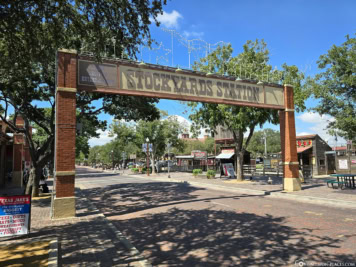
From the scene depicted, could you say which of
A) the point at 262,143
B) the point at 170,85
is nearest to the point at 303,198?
the point at 170,85

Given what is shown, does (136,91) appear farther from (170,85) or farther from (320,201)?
(320,201)

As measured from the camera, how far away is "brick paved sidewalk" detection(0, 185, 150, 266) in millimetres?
5320

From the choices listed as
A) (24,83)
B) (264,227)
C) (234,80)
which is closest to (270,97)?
(234,80)

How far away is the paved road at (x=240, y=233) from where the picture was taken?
5.40 meters

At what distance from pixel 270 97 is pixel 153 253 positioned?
1251 centimetres

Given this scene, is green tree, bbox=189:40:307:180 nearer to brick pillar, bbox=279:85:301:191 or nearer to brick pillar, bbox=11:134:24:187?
brick pillar, bbox=279:85:301:191

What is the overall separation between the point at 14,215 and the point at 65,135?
399cm

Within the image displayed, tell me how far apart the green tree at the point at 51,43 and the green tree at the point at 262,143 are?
233 ft

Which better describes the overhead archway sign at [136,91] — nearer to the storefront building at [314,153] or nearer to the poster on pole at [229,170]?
the poster on pole at [229,170]

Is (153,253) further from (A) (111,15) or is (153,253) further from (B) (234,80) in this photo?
(B) (234,80)

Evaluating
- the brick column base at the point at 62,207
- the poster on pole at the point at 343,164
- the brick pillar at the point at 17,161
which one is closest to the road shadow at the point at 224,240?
the brick column base at the point at 62,207

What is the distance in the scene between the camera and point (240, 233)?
23.5 ft

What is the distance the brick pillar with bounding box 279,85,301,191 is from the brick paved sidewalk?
11.1 metres

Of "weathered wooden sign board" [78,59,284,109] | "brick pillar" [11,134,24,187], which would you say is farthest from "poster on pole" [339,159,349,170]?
"brick pillar" [11,134,24,187]
